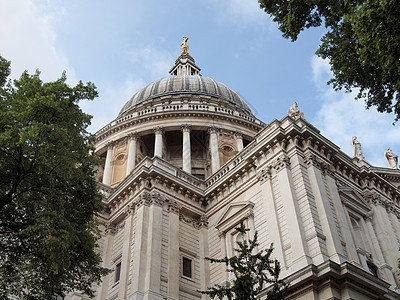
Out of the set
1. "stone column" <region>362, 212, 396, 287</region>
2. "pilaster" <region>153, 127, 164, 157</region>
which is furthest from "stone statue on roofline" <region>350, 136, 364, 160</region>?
"pilaster" <region>153, 127, 164, 157</region>

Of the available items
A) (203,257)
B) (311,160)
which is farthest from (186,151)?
(311,160)

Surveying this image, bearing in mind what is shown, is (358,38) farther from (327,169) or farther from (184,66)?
(184,66)

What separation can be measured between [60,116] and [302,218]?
10.8 metres

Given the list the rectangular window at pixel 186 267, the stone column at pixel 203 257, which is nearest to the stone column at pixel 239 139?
the stone column at pixel 203 257

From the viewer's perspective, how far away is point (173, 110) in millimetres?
39594

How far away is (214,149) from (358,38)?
942 inches

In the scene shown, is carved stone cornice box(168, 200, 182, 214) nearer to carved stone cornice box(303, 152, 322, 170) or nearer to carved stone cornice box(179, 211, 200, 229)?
carved stone cornice box(179, 211, 200, 229)

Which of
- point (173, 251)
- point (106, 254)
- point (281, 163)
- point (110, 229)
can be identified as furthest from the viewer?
point (110, 229)

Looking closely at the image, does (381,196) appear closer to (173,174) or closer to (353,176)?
(353,176)

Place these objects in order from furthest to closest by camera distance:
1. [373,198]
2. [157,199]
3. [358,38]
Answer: [373,198] < [157,199] < [358,38]

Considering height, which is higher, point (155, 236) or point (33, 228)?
point (155, 236)

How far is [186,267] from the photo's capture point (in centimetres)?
2178

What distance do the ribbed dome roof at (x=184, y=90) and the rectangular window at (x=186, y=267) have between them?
2516 centimetres

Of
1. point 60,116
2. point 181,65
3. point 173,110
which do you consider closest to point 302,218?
point 60,116
